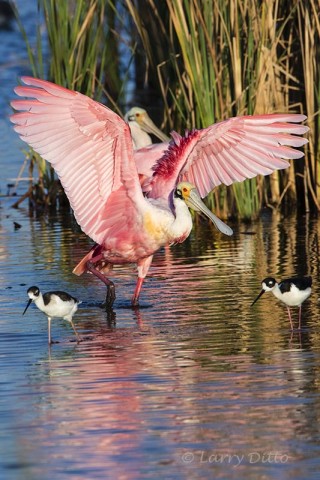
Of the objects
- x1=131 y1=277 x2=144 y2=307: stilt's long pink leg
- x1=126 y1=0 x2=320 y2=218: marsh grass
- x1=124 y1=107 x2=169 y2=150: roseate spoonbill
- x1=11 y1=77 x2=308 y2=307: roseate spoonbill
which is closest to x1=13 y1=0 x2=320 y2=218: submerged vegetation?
x1=126 y1=0 x2=320 y2=218: marsh grass

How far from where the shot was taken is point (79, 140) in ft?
32.0

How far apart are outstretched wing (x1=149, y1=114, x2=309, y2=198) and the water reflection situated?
757mm

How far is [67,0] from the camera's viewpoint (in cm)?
1316

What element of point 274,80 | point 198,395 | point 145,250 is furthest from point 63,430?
point 274,80

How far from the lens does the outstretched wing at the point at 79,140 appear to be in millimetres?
9539

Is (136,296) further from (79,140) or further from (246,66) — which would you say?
(246,66)

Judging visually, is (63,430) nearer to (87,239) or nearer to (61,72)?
(87,239)

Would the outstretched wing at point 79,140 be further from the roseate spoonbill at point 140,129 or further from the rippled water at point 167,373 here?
the roseate spoonbill at point 140,129

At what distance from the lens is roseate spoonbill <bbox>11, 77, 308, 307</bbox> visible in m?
9.59

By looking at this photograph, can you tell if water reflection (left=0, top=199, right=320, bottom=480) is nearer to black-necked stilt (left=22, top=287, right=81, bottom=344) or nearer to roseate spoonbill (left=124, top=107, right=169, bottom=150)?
black-necked stilt (left=22, top=287, right=81, bottom=344)

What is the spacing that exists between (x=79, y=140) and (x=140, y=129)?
449cm

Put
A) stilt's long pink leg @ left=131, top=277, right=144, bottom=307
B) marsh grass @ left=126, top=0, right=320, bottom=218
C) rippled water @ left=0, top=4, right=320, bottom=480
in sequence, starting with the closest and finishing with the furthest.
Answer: rippled water @ left=0, top=4, right=320, bottom=480, stilt's long pink leg @ left=131, top=277, right=144, bottom=307, marsh grass @ left=126, top=0, right=320, bottom=218

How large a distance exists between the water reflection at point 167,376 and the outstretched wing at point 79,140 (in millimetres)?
819

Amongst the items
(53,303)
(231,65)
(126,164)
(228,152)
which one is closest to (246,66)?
(231,65)
